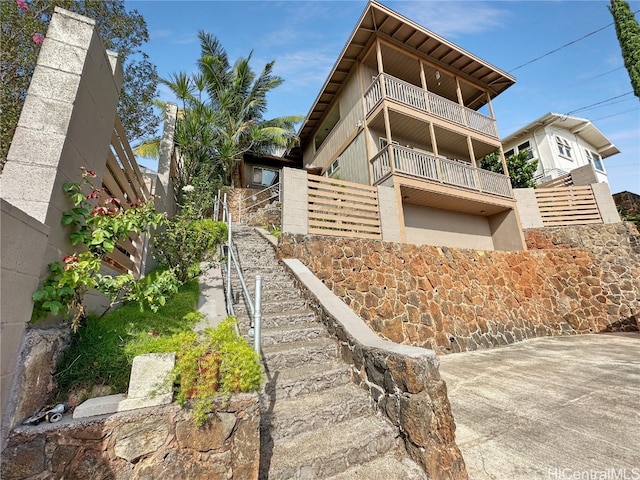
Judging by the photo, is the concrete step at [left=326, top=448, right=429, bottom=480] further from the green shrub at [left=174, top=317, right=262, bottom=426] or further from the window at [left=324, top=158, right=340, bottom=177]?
the window at [left=324, top=158, right=340, bottom=177]

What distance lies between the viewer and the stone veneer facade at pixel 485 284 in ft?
18.7

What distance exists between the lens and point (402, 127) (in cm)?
980

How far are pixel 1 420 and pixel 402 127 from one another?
440 inches

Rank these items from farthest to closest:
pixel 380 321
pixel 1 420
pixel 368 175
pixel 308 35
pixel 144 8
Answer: pixel 368 175
pixel 308 35
pixel 144 8
pixel 380 321
pixel 1 420

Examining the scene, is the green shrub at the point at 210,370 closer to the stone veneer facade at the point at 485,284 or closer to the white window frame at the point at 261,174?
the stone veneer facade at the point at 485,284

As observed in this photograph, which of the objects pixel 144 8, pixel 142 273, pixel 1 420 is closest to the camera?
pixel 1 420

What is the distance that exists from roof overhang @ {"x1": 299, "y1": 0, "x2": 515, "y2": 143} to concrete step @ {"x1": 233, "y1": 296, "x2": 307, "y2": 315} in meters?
10.00

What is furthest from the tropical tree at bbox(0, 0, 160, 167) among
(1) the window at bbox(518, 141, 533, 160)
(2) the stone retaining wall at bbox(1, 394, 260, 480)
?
(1) the window at bbox(518, 141, 533, 160)

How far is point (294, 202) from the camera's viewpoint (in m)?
5.88

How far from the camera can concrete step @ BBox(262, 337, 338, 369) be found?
308 centimetres

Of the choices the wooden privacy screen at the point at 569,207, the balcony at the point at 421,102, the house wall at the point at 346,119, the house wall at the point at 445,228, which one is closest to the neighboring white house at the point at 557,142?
the wooden privacy screen at the point at 569,207

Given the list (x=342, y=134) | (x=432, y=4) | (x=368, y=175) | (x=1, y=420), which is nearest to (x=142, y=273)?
(x=1, y=420)

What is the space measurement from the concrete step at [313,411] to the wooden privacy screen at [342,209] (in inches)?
147

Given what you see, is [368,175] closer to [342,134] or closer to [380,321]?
[342,134]
